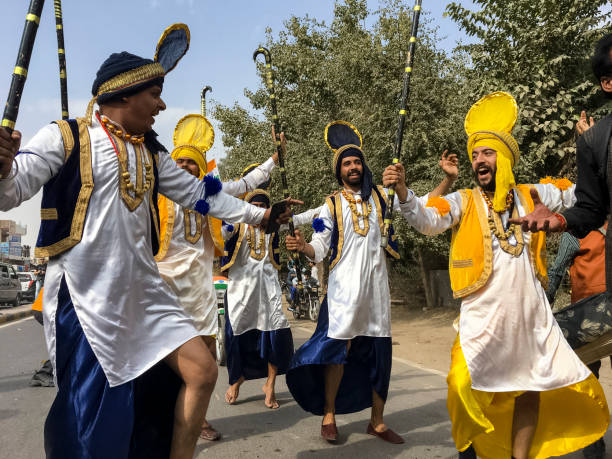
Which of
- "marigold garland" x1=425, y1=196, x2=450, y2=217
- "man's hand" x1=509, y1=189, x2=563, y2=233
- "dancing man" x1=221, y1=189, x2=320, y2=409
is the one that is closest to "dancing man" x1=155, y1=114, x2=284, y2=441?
"dancing man" x1=221, y1=189, x2=320, y2=409

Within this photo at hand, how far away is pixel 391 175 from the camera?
150 inches

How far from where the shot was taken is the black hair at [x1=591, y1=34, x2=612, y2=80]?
2.81m

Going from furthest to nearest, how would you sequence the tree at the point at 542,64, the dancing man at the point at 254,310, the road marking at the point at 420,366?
1. the tree at the point at 542,64
2. the road marking at the point at 420,366
3. the dancing man at the point at 254,310

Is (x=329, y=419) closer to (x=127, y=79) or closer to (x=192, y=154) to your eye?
(x=192, y=154)

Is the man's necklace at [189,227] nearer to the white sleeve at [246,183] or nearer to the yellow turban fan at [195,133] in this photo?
the white sleeve at [246,183]

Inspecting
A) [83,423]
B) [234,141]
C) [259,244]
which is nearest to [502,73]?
[259,244]

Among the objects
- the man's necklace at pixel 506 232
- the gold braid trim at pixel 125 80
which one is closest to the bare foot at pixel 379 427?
the man's necklace at pixel 506 232

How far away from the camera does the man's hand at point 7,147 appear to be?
2277 mm

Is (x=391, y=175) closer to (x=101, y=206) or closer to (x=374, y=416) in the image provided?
(x=101, y=206)

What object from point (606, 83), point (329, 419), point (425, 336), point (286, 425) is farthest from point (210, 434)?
point (425, 336)

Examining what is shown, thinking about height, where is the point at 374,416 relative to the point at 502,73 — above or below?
below

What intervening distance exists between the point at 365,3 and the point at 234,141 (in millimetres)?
6898

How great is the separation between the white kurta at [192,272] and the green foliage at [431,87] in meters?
6.96

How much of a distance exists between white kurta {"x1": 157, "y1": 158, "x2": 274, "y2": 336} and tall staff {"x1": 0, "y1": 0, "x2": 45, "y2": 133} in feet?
8.91
